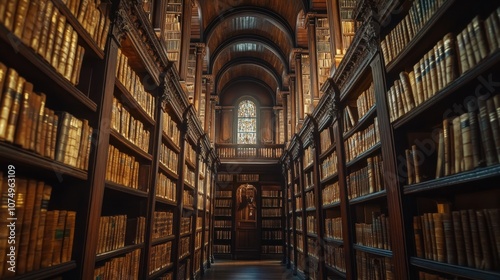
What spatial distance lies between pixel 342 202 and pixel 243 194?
7003 millimetres

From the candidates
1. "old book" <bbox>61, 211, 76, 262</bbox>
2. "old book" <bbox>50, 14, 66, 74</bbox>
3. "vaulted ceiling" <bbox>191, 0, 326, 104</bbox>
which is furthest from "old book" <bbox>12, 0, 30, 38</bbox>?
"vaulted ceiling" <bbox>191, 0, 326, 104</bbox>

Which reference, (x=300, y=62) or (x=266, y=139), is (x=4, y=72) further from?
(x=266, y=139)

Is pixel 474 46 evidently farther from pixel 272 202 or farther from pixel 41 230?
pixel 272 202

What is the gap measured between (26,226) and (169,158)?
2.73m

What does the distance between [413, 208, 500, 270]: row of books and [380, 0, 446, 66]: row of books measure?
3.98 feet

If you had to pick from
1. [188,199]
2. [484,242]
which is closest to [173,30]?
[188,199]

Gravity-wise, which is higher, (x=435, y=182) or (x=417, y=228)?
(x=435, y=182)

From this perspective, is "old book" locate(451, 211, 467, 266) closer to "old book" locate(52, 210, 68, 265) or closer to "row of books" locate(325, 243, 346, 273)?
"old book" locate(52, 210, 68, 265)

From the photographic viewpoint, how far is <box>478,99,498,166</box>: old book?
1.38 meters

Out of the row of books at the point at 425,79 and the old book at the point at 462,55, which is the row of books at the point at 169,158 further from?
the old book at the point at 462,55

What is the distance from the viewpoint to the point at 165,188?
12.8 feet

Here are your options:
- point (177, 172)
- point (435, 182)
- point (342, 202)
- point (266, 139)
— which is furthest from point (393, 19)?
point (266, 139)

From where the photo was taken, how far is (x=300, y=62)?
841 cm

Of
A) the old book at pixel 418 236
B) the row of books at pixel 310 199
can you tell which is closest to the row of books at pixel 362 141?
the old book at pixel 418 236
